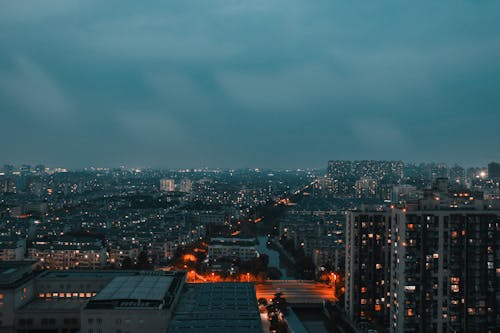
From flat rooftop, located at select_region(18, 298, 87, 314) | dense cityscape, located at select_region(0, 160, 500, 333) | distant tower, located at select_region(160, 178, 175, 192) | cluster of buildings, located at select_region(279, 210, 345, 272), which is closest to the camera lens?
dense cityscape, located at select_region(0, 160, 500, 333)

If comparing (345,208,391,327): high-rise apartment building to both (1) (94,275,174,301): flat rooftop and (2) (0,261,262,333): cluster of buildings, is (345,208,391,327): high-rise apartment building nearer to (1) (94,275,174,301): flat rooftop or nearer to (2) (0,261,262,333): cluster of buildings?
(2) (0,261,262,333): cluster of buildings

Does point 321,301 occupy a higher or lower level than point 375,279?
lower

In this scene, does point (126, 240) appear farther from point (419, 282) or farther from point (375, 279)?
point (419, 282)

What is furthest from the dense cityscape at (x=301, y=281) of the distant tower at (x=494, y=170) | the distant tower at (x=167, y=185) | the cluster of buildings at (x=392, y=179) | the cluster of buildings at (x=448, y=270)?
the distant tower at (x=167, y=185)

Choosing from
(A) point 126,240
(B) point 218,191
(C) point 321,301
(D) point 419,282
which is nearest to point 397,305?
(D) point 419,282

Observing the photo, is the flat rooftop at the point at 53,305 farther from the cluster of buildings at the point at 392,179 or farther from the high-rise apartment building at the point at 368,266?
the cluster of buildings at the point at 392,179

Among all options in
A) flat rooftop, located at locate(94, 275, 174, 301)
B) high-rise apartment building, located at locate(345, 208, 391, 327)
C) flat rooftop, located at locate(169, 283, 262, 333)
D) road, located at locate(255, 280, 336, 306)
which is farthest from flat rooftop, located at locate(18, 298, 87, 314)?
high-rise apartment building, located at locate(345, 208, 391, 327)
